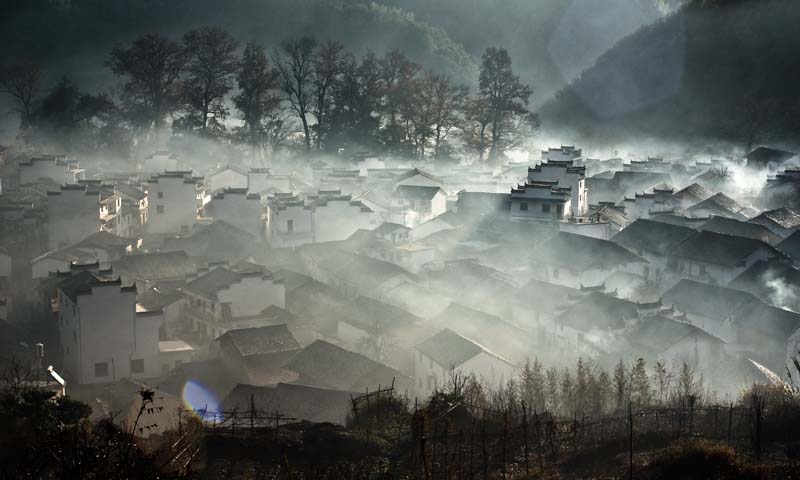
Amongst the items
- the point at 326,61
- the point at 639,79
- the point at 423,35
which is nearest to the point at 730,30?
the point at 639,79

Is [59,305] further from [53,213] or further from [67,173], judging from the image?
[67,173]

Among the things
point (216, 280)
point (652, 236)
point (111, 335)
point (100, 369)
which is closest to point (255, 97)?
point (216, 280)

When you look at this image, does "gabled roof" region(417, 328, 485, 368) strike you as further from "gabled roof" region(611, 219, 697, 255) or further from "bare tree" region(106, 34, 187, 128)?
"bare tree" region(106, 34, 187, 128)

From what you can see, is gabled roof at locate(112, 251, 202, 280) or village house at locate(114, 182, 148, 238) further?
village house at locate(114, 182, 148, 238)

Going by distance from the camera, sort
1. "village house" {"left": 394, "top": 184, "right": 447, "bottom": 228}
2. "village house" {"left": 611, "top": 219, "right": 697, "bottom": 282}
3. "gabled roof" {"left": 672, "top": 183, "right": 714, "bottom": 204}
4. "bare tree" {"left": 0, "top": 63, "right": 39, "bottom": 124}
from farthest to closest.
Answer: "bare tree" {"left": 0, "top": 63, "right": 39, "bottom": 124} < "village house" {"left": 394, "top": 184, "right": 447, "bottom": 228} < "gabled roof" {"left": 672, "top": 183, "right": 714, "bottom": 204} < "village house" {"left": 611, "top": 219, "right": 697, "bottom": 282}

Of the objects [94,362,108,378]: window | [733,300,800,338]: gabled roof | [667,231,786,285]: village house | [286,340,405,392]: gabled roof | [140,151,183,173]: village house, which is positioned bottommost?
[94,362,108,378]: window

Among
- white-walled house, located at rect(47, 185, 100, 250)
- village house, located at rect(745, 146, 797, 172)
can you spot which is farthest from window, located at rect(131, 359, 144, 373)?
village house, located at rect(745, 146, 797, 172)

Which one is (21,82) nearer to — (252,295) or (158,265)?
(158,265)

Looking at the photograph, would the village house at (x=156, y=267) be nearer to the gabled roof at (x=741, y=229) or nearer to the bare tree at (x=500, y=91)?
the gabled roof at (x=741, y=229)
